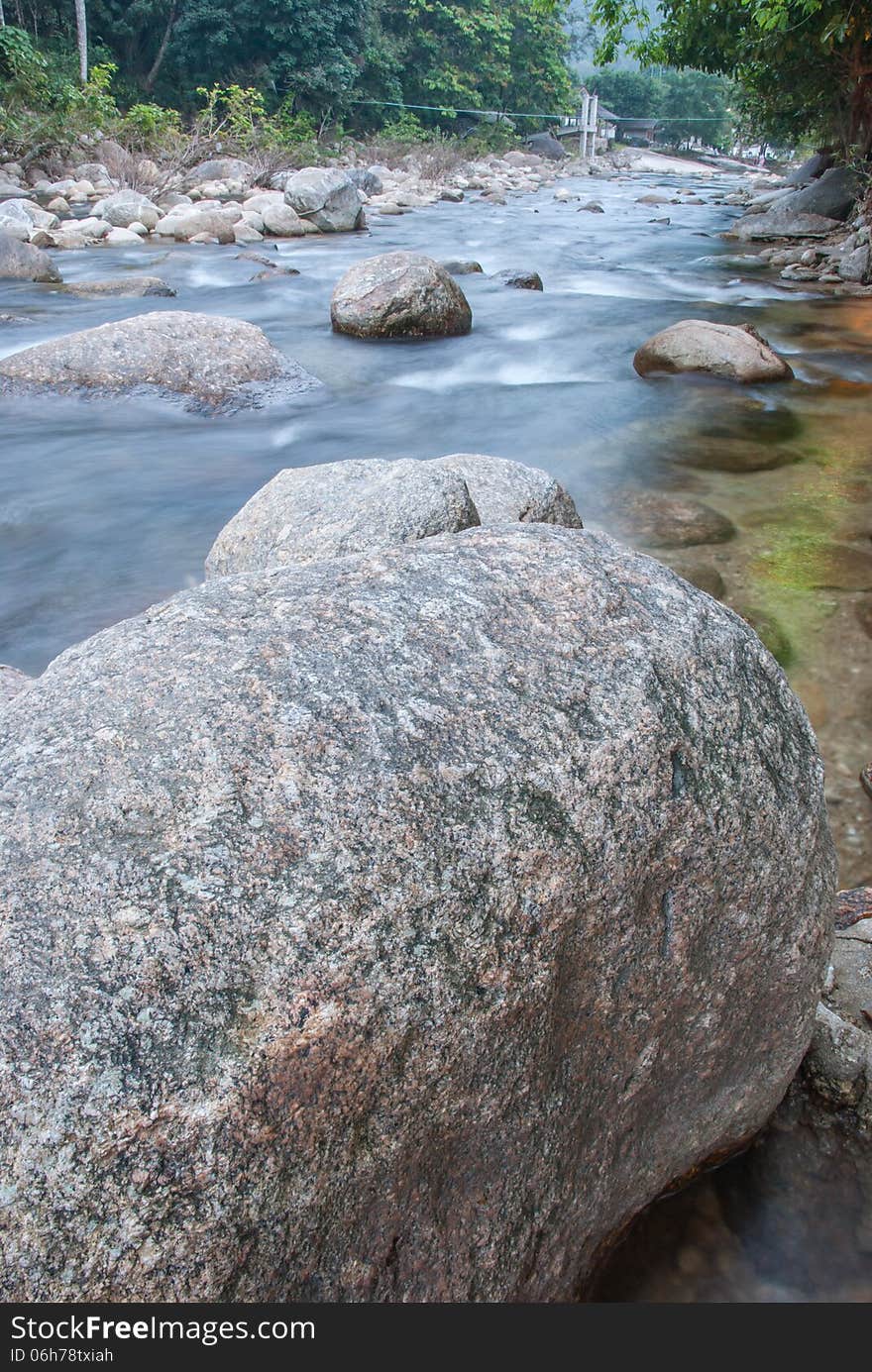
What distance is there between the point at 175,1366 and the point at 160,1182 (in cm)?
24

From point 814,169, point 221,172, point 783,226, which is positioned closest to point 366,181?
point 221,172

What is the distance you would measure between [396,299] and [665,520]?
16.6ft

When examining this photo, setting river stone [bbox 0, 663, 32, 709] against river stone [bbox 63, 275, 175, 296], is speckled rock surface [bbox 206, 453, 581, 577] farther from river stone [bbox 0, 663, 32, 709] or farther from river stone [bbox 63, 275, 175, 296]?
river stone [bbox 63, 275, 175, 296]

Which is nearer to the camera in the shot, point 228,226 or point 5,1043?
point 5,1043

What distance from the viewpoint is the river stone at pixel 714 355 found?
29.2ft

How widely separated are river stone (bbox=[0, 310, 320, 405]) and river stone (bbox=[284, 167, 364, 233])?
1189 cm

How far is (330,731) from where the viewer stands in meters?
1.50

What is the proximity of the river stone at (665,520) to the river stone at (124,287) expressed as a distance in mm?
8337

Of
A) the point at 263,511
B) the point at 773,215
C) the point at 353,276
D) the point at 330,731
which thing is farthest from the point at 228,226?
the point at 330,731

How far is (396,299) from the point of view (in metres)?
9.71

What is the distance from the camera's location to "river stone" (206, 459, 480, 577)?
3.66 metres

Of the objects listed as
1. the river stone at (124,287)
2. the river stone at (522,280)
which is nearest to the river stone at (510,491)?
the river stone at (124,287)

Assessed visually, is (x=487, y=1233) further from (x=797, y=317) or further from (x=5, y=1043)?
(x=797, y=317)

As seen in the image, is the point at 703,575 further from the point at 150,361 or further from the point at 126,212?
the point at 126,212
